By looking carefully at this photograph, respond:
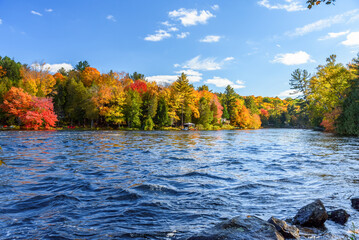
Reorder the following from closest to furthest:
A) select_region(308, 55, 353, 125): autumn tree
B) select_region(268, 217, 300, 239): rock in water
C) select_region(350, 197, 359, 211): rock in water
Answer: select_region(268, 217, 300, 239): rock in water, select_region(350, 197, 359, 211): rock in water, select_region(308, 55, 353, 125): autumn tree

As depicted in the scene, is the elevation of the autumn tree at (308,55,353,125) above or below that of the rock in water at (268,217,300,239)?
above

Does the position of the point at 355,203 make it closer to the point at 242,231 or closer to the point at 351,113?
the point at 242,231

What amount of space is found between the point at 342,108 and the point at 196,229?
40.8m

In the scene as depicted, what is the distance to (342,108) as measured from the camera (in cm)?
3612

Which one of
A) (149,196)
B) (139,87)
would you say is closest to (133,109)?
(139,87)

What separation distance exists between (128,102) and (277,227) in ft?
180

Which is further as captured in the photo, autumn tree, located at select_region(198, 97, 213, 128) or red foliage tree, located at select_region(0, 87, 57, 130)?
autumn tree, located at select_region(198, 97, 213, 128)

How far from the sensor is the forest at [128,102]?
133 feet

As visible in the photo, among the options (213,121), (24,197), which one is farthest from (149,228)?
(213,121)

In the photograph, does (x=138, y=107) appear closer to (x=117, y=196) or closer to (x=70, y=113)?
(x=70, y=113)

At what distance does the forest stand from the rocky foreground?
3551cm

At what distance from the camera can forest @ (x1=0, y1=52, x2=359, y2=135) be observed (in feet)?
133

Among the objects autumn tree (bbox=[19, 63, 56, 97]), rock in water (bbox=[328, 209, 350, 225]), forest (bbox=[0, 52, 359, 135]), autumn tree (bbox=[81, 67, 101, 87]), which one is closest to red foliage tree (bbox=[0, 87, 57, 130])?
forest (bbox=[0, 52, 359, 135])

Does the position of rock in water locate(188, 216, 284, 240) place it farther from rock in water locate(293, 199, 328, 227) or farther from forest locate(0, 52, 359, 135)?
forest locate(0, 52, 359, 135)
